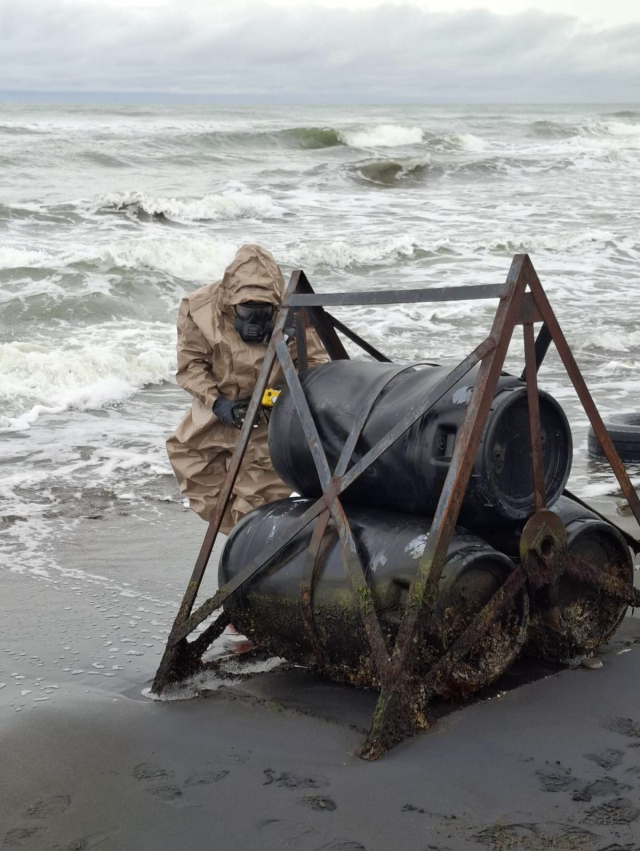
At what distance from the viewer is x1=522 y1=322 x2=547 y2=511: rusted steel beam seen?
3031mm

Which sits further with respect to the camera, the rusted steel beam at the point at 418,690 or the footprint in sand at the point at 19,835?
the rusted steel beam at the point at 418,690

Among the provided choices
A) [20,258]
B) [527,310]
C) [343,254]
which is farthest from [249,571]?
[343,254]

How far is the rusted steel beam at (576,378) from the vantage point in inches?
124

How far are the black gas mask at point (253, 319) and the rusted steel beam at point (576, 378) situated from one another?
46.4 inches

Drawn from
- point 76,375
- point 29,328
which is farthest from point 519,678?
point 29,328

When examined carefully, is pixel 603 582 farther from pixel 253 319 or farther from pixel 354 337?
pixel 253 319

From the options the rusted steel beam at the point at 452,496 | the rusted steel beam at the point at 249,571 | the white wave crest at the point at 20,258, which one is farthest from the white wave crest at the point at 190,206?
the rusted steel beam at the point at 452,496

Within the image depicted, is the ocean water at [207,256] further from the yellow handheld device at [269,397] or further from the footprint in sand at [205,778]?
the footprint in sand at [205,778]

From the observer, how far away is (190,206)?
62.0 feet

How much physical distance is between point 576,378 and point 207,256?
39.1 ft

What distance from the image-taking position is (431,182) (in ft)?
83.8

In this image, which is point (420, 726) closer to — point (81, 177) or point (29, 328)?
point (29, 328)

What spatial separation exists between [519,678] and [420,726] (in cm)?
52

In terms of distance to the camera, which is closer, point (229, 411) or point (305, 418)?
point (305, 418)
